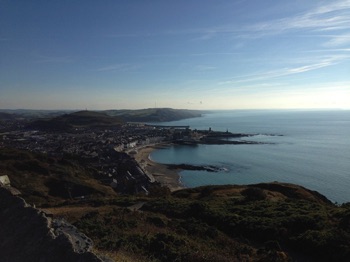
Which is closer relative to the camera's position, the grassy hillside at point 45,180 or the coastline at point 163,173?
the grassy hillside at point 45,180

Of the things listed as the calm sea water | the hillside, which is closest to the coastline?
the calm sea water

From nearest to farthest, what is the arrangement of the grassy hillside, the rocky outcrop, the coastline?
the rocky outcrop, the grassy hillside, the coastline

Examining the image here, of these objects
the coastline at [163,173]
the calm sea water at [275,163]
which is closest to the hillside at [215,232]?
the coastline at [163,173]

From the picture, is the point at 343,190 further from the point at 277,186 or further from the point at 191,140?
the point at 191,140

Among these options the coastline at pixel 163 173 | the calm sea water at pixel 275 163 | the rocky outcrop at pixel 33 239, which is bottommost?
the coastline at pixel 163 173

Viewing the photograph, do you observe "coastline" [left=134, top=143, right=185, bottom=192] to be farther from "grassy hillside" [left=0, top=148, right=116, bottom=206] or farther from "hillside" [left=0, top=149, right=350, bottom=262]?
"hillside" [left=0, top=149, right=350, bottom=262]

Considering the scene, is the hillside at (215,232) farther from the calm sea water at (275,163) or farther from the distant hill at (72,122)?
the distant hill at (72,122)

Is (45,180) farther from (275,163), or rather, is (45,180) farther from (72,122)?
(72,122)

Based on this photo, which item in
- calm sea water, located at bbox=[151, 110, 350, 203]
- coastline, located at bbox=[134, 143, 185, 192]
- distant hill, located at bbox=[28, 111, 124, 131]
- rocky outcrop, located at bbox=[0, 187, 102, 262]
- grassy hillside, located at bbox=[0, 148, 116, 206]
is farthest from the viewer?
distant hill, located at bbox=[28, 111, 124, 131]

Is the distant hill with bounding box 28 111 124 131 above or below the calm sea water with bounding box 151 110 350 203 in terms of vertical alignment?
above
